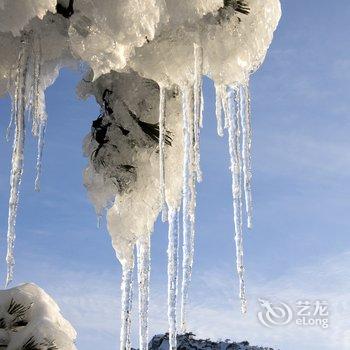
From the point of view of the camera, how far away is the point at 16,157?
15.4 ft

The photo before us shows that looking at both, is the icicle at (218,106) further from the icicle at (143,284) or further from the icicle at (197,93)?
the icicle at (143,284)

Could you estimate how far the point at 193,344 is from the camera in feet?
136

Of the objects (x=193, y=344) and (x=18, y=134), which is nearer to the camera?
(x=18, y=134)

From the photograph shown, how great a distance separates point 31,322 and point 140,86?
213 centimetres

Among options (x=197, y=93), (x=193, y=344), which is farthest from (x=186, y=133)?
(x=193, y=344)

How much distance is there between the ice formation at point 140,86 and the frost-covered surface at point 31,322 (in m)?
0.44

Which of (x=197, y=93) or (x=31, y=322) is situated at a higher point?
(x=197, y=93)

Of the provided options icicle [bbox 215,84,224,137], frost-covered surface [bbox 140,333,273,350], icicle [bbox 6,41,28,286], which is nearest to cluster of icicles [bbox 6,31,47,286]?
icicle [bbox 6,41,28,286]

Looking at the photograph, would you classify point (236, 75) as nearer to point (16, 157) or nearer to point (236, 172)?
point (236, 172)

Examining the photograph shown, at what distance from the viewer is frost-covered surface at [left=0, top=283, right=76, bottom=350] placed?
5227 millimetres

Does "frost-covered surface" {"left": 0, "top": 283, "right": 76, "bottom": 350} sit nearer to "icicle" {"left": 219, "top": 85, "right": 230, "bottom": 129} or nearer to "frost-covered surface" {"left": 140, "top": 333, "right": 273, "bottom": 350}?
"icicle" {"left": 219, "top": 85, "right": 230, "bottom": 129}

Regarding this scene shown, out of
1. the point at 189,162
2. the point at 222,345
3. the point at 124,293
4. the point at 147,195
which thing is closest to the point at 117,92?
the point at 147,195

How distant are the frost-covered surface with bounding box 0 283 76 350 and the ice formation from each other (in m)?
0.44

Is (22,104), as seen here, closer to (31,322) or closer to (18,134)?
(18,134)
